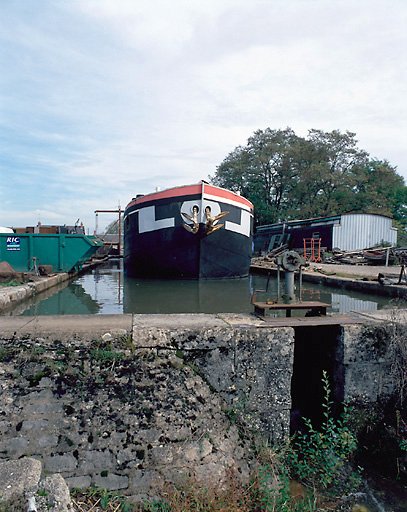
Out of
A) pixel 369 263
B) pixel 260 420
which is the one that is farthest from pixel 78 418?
pixel 369 263

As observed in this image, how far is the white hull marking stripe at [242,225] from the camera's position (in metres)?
11.1

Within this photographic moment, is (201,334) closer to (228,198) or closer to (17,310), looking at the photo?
(17,310)

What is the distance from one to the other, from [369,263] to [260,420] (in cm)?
1499

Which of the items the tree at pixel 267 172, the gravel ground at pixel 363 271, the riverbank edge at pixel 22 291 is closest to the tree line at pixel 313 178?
the tree at pixel 267 172

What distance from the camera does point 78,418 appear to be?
2119mm

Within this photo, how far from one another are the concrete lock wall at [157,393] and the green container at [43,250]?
8.08 meters

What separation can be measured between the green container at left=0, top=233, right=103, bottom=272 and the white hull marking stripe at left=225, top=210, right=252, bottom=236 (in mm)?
4335

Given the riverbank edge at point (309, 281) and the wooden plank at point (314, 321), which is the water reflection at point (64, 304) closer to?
the riverbank edge at point (309, 281)

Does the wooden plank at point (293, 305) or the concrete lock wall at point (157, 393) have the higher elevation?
the wooden plank at point (293, 305)

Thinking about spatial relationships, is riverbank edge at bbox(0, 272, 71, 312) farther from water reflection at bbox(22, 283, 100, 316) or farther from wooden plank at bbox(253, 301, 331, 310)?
wooden plank at bbox(253, 301, 331, 310)

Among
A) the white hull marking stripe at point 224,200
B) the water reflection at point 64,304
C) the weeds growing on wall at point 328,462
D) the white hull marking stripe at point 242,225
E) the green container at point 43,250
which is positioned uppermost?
the white hull marking stripe at point 224,200

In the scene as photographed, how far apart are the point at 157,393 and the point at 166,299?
16.8ft

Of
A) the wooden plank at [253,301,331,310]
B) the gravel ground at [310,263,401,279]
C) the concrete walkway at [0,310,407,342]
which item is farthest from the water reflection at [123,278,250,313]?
the gravel ground at [310,263,401,279]

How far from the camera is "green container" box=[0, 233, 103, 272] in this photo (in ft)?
31.4
